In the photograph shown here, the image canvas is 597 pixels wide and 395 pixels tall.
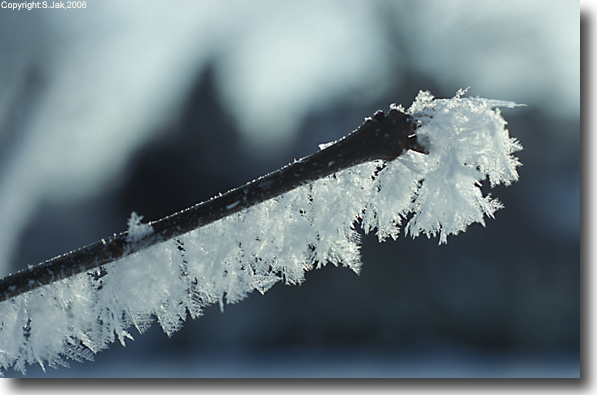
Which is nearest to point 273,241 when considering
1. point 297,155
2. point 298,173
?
point 298,173

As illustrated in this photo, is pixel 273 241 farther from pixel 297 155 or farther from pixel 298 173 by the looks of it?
pixel 297 155

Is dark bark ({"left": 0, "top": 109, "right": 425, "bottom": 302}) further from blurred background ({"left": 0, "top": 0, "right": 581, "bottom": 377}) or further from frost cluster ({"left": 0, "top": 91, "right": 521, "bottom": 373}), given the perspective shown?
blurred background ({"left": 0, "top": 0, "right": 581, "bottom": 377})

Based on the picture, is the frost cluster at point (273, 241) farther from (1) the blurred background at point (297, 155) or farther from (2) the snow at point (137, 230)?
(1) the blurred background at point (297, 155)

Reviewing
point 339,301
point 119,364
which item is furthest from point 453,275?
point 119,364

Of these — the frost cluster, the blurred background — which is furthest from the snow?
the blurred background

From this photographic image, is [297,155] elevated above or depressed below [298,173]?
above

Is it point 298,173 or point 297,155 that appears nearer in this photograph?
point 298,173

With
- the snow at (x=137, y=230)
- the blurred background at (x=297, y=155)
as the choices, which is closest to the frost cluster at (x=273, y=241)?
the snow at (x=137, y=230)
